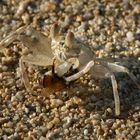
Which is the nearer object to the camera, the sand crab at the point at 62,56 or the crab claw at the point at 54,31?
the sand crab at the point at 62,56

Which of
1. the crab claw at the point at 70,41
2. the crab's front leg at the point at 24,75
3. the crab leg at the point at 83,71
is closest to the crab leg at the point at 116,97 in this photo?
the crab leg at the point at 83,71

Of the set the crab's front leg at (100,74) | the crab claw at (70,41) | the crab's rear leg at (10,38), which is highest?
the crab's rear leg at (10,38)

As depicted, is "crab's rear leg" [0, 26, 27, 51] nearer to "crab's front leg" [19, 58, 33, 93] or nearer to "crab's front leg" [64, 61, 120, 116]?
"crab's front leg" [19, 58, 33, 93]

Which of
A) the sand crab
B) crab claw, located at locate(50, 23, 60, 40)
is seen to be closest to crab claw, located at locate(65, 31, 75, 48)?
the sand crab

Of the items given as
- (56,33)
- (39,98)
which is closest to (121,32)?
(56,33)

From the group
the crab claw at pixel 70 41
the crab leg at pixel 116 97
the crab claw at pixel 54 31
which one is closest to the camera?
the crab leg at pixel 116 97

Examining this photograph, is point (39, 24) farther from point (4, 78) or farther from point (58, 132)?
point (58, 132)

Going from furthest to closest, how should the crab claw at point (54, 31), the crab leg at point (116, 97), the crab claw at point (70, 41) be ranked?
1. the crab claw at point (54, 31)
2. the crab claw at point (70, 41)
3. the crab leg at point (116, 97)

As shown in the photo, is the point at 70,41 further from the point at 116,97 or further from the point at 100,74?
the point at 116,97

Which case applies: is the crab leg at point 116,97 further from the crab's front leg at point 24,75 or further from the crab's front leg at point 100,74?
the crab's front leg at point 24,75

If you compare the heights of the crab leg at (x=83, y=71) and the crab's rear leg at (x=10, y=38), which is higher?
the crab's rear leg at (x=10, y=38)
